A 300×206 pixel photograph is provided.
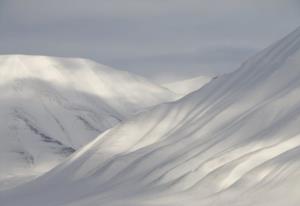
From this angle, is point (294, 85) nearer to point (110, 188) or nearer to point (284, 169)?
point (110, 188)

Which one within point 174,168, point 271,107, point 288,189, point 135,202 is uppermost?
point 271,107

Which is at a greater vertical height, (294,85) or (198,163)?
(294,85)

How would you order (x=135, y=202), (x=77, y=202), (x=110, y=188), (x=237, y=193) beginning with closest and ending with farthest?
(x=237, y=193) < (x=135, y=202) < (x=77, y=202) < (x=110, y=188)

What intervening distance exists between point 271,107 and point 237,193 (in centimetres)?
5167

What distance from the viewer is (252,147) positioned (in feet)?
553

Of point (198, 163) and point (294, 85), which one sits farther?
point (294, 85)

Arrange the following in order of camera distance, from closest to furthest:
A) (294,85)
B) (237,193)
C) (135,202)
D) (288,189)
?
1. (288,189)
2. (237,193)
3. (135,202)
4. (294,85)

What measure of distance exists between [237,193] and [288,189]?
1022 centimetres

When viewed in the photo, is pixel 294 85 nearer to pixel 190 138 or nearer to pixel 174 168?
pixel 190 138

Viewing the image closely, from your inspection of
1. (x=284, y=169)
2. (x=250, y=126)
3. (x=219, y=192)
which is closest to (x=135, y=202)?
(x=219, y=192)

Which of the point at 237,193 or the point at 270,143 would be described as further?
the point at 270,143

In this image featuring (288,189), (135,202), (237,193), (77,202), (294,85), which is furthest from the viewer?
(294,85)

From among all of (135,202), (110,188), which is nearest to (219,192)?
(135,202)

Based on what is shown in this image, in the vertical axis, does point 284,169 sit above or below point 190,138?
below
